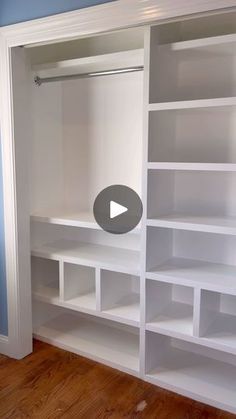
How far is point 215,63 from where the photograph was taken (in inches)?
79.9

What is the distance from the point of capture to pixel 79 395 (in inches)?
79.4

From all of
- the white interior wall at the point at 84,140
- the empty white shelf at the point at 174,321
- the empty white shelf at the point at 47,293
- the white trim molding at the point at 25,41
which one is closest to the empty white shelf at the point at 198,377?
the empty white shelf at the point at 174,321

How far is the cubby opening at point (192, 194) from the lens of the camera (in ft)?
6.70

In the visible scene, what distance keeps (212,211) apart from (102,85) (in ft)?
3.65

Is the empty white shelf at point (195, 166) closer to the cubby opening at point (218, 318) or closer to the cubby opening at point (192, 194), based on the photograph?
the cubby opening at point (192, 194)

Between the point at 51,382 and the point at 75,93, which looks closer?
the point at 51,382

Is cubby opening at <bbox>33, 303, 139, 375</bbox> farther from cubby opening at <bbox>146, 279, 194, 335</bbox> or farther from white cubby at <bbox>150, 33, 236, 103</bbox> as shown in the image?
white cubby at <bbox>150, 33, 236, 103</bbox>

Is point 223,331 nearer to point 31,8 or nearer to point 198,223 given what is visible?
point 198,223

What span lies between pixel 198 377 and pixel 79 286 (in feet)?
3.08

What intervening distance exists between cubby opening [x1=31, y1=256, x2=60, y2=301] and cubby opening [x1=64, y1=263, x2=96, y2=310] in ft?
0.38

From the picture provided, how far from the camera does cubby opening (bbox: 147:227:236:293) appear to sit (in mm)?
1919

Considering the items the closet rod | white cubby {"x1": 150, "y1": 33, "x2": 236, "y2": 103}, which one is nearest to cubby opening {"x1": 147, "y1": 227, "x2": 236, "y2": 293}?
white cubby {"x1": 150, "y1": 33, "x2": 236, "y2": 103}

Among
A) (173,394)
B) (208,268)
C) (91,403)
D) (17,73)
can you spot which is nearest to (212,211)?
(208,268)

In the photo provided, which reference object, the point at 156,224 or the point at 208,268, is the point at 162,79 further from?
the point at 208,268
